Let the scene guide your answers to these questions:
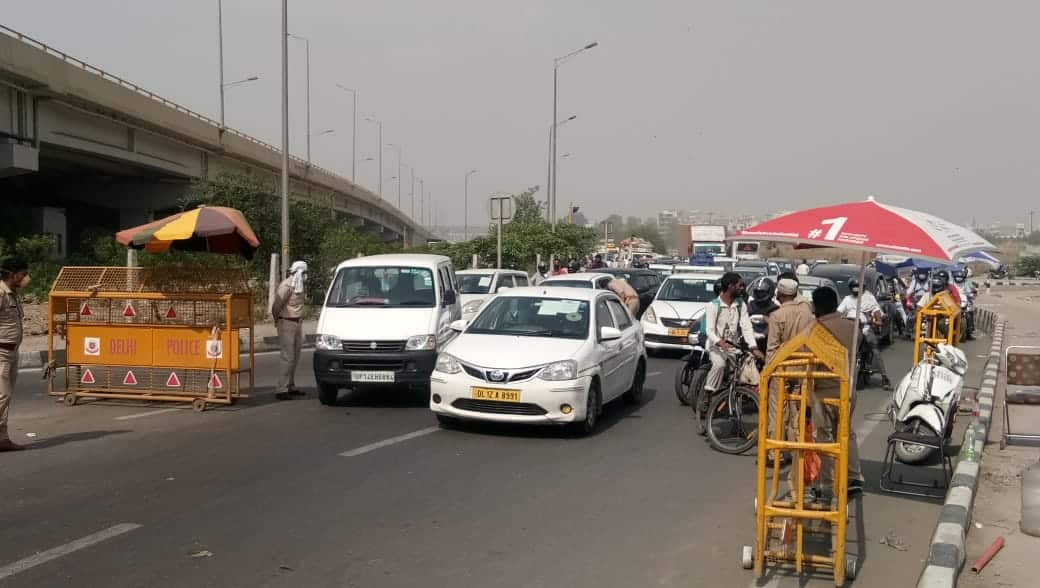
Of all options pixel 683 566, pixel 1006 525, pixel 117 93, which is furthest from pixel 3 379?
pixel 117 93

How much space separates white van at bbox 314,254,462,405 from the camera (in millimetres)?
11375

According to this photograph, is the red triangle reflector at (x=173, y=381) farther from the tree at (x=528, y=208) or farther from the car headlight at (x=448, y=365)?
the tree at (x=528, y=208)

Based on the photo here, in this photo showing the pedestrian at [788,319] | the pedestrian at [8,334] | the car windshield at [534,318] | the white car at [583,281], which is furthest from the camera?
the white car at [583,281]

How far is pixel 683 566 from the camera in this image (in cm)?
578

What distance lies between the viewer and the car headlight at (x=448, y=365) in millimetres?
9680

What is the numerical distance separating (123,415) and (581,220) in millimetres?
35272

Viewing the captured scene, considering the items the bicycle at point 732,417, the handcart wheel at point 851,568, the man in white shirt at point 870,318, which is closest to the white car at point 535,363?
the bicycle at point 732,417

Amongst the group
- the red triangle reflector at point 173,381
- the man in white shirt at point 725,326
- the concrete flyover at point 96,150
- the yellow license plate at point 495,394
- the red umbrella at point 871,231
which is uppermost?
the concrete flyover at point 96,150

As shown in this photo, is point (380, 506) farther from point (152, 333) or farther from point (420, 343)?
point (152, 333)

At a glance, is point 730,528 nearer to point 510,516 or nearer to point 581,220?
point 510,516

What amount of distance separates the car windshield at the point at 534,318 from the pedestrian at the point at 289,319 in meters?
2.76

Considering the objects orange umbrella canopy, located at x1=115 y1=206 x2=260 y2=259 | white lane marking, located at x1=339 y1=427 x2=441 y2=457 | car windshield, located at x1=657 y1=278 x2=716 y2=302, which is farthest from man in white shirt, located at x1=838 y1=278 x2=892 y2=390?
orange umbrella canopy, located at x1=115 y1=206 x2=260 y2=259

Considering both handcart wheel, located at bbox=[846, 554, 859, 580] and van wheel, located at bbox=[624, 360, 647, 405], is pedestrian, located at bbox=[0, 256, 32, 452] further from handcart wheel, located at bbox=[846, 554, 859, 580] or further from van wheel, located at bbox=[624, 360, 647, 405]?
handcart wheel, located at bbox=[846, 554, 859, 580]

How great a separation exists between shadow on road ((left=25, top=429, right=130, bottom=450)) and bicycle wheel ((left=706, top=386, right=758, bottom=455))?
6.11 meters
